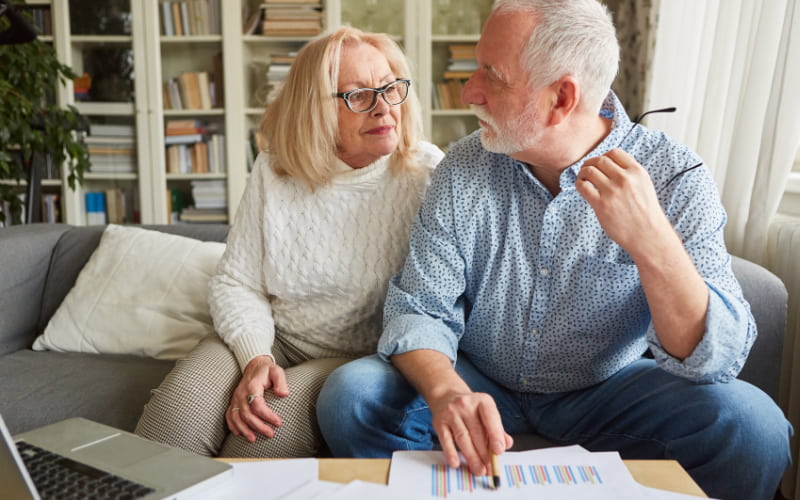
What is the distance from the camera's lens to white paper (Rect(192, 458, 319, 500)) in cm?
78

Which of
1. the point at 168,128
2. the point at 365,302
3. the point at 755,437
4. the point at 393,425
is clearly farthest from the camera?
the point at 168,128

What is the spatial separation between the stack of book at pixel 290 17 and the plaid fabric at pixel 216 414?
2.45 m

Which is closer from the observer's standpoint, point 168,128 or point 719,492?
point 719,492

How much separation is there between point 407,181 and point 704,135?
3.22 feet

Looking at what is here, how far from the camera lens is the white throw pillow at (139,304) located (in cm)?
172

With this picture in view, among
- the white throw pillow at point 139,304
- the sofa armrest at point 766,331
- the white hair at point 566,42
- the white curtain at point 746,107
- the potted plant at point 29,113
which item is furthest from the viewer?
the potted plant at point 29,113

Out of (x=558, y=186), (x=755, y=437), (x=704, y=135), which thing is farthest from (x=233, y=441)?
(x=704, y=135)

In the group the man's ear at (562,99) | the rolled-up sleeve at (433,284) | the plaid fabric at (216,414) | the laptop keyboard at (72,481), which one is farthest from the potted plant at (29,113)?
the man's ear at (562,99)

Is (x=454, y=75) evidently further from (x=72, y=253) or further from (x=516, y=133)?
(x=516, y=133)

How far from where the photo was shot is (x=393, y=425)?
1.14 metres

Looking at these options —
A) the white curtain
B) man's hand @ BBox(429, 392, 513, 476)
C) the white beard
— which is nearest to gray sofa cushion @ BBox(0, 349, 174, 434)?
man's hand @ BBox(429, 392, 513, 476)

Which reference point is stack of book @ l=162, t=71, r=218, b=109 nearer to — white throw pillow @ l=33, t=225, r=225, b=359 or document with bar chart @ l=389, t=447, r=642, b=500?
white throw pillow @ l=33, t=225, r=225, b=359

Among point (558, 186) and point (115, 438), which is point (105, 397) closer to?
point (115, 438)

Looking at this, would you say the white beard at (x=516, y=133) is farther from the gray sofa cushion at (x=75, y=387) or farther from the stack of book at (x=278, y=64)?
the stack of book at (x=278, y=64)
